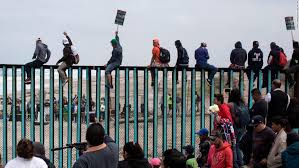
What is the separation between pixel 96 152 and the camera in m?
6.34

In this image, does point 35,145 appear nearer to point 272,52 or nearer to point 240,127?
point 240,127

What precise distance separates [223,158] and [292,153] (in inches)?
57.3

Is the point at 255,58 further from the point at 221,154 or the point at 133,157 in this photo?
the point at 133,157

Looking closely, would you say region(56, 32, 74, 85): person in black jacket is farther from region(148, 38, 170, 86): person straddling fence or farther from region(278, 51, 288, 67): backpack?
region(278, 51, 288, 67): backpack

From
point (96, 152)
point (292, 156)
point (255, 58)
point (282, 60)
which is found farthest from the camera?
point (255, 58)

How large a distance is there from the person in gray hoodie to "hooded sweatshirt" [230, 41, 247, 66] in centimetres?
394

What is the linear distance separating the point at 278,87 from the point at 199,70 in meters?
2.33

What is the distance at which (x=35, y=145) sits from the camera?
758 centimetres

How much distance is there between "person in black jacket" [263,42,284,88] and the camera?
551 inches

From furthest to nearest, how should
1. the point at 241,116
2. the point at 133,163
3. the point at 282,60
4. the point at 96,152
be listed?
1. the point at 282,60
2. the point at 241,116
3. the point at 133,163
4. the point at 96,152

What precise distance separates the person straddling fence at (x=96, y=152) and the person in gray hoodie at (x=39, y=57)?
711cm

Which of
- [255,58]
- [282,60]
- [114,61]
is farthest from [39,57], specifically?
[282,60]

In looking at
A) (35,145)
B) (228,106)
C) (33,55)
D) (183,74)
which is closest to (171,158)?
(35,145)

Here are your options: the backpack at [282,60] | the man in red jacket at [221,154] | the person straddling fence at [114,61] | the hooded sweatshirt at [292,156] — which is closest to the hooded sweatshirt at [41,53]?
the person straddling fence at [114,61]
